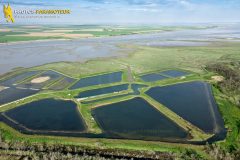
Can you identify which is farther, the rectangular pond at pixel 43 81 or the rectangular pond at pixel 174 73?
the rectangular pond at pixel 174 73

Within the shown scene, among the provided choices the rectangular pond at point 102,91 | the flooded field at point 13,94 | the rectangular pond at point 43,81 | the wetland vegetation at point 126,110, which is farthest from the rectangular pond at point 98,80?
the flooded field at point 13,94

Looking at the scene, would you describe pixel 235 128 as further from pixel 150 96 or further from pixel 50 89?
pixel 50 89

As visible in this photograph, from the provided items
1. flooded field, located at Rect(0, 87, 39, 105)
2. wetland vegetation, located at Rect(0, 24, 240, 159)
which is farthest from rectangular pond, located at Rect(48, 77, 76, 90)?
flooded field, located at Rect(0, 87, 39, 105)

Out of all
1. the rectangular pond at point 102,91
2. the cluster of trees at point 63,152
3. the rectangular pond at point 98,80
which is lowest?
the cluster of trees at point 63,152

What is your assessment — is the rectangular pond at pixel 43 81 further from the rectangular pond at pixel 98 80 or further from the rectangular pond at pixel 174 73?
the rectangular pond at pixel 174 73

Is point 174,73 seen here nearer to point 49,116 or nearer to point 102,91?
point 102,91

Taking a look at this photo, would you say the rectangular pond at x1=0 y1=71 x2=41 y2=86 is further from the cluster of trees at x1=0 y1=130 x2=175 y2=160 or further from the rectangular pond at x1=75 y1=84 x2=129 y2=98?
the cluster of trees at x1=0 y1=130 x2=175 y2=160
